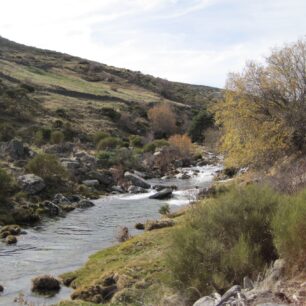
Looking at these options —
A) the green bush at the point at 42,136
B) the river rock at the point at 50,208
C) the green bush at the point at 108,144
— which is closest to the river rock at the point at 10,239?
the river rock at the point at 50,208

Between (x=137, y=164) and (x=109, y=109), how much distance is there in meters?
36.6

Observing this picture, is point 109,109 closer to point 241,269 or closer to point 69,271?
point 69,271

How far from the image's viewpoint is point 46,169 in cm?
4744

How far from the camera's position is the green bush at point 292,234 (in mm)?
11828

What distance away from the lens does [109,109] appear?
99438mm

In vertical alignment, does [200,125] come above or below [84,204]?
above

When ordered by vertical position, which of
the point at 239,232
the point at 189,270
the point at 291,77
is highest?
the point at 291,77

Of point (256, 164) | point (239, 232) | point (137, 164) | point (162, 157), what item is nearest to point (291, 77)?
point (256, 164)

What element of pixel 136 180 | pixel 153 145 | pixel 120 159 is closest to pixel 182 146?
pixel 153 145

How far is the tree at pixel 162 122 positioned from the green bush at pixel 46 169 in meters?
50.9

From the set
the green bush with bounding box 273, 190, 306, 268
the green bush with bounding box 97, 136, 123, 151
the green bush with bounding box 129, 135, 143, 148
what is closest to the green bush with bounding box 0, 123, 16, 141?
the green bush with bounding box 97, 136, 123, 151

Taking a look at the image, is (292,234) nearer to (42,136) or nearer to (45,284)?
(45,284)

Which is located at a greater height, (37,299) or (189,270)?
(189,270)

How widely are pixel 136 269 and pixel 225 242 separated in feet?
21.9
